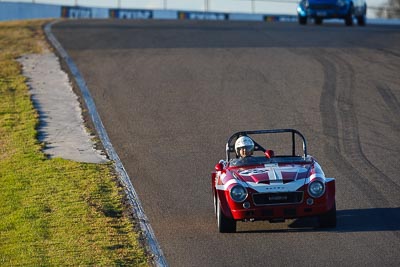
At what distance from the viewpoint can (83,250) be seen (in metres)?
10.8

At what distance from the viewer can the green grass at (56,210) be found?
10.6 metres

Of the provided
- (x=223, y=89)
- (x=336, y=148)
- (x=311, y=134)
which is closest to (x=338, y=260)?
(x=336, y=148)

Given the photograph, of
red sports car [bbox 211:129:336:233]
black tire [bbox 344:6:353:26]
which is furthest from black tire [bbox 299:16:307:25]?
red sports car [bbox 211:129:336:233]

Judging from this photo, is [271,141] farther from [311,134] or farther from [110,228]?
[110,228]

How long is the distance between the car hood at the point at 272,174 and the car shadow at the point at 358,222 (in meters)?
0.62

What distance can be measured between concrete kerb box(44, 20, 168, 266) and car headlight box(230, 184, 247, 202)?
3.51 ft

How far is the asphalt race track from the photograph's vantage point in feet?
36.4

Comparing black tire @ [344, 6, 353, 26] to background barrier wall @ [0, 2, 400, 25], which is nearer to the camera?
black tire @ [344, 6, 353, 26]

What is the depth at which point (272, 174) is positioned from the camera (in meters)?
11.8

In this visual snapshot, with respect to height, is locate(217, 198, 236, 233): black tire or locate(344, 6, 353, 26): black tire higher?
locate(344, 6, 353, 26): black tire

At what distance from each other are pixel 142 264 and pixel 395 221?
346cm

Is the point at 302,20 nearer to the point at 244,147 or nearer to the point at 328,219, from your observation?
Answer: the point at 244,147

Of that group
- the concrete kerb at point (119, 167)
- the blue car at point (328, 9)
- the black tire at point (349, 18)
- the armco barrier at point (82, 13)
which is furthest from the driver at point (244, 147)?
the armco barrier at point (82, 13)

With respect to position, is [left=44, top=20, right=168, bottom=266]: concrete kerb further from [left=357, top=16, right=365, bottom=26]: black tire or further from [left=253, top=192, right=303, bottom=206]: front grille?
[left=357, top=16, right=365, bottom=26]: black tire
